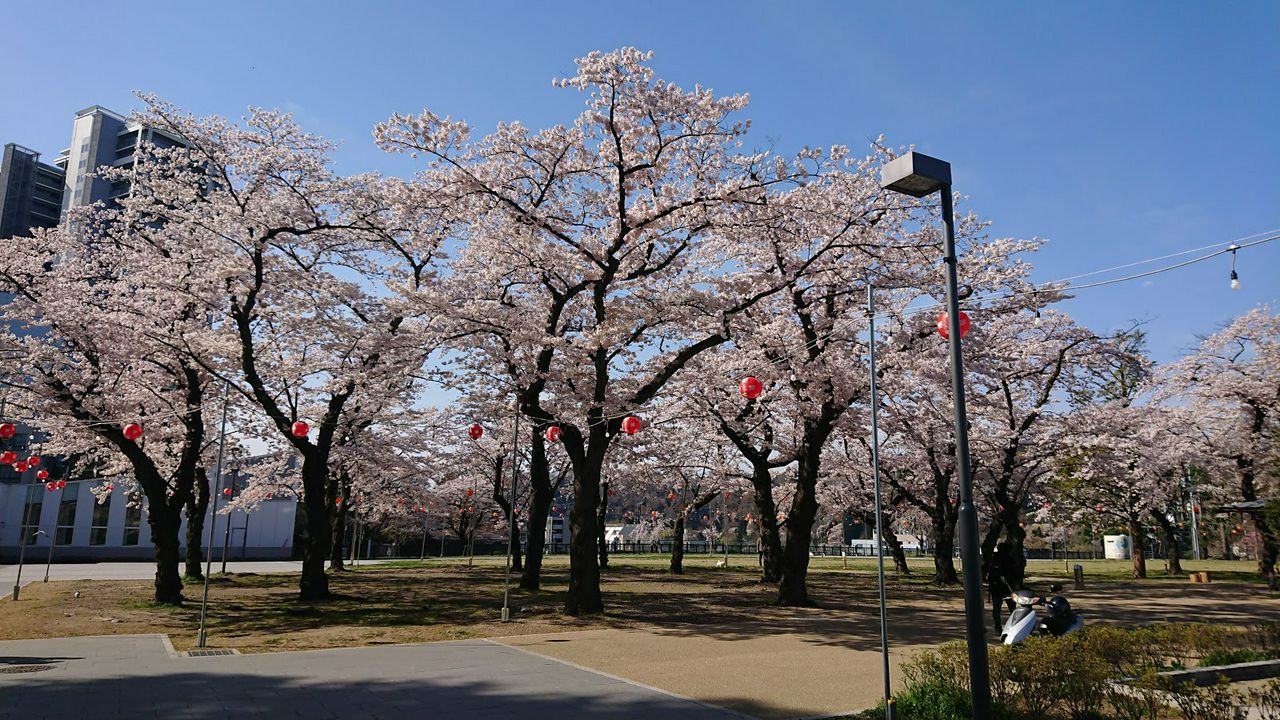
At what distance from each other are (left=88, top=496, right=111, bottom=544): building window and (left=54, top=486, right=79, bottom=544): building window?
3.25ft

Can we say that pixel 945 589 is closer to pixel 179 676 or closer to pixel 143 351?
pixel 179 676

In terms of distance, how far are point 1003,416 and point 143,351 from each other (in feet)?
85.6

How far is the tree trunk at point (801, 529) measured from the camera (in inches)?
757

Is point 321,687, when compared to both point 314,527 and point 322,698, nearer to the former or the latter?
point 322,698

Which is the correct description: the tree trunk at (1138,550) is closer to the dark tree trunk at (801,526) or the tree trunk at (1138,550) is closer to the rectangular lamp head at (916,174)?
the dark tree trunk at (801,526)

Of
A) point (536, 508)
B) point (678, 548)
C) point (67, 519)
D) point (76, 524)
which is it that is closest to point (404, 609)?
point (536, 508)

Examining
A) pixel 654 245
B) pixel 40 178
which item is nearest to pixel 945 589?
pixel 654 245

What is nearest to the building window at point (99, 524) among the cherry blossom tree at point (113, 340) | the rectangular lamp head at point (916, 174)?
the cherry blossom tree at point (113, 340)

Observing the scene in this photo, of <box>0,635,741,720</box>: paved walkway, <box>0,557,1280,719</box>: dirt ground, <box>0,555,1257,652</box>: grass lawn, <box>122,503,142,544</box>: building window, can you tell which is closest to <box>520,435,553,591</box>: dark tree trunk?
<box>0,555,1257,652</box>: grass lawn

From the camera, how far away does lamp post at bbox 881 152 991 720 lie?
639cm

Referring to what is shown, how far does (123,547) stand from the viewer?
157 feet

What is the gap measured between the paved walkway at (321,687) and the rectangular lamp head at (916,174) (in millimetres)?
5802

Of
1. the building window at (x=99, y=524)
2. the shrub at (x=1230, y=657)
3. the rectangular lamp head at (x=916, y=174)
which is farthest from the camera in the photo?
the building window at (x=99, y=524)

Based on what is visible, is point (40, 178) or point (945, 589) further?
point (40, 178)
